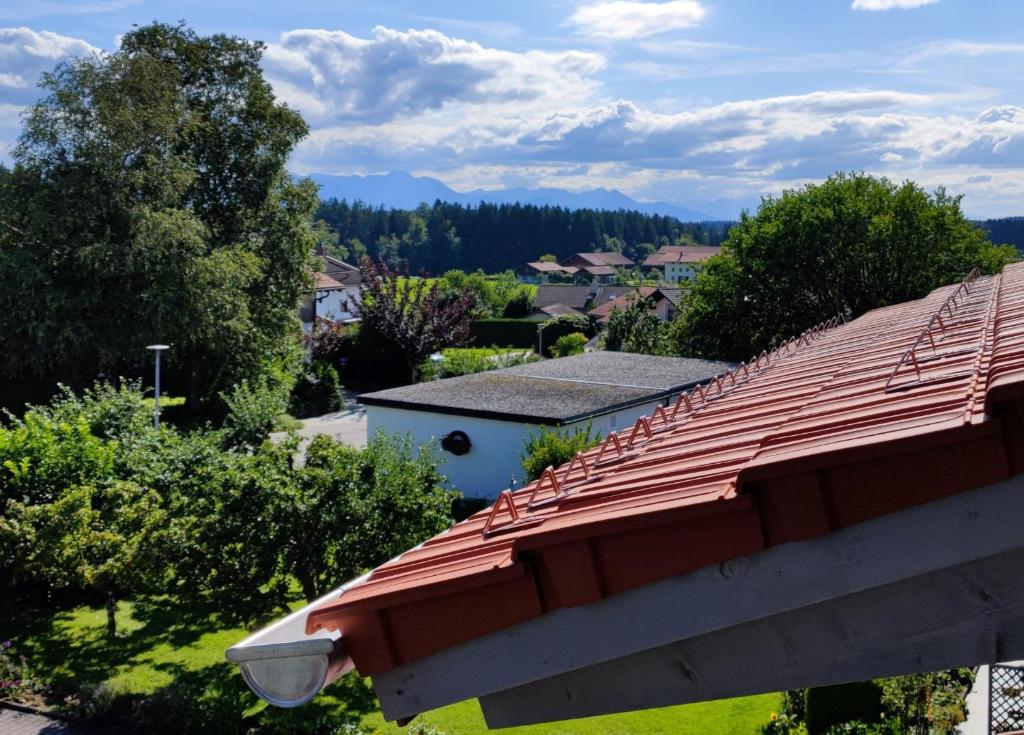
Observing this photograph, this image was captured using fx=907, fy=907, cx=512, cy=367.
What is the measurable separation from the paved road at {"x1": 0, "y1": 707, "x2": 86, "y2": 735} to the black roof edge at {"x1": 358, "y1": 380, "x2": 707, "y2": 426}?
38.2 ft

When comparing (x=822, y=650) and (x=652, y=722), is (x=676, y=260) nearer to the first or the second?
(x=652, y=722)

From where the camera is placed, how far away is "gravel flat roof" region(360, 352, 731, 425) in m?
22.0

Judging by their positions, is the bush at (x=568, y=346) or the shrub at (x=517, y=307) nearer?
the bush at (x=568, y=346)

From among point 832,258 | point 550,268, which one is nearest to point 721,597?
point 832,258

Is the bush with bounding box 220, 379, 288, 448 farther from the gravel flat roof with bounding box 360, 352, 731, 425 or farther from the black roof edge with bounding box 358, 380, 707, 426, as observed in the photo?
the gravel flat roof with bounding box 360, 352, 731, 425

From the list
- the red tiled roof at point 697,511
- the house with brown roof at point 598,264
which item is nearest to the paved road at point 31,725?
the red tiled roof at point 697,511

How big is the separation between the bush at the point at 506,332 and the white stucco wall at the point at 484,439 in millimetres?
38768

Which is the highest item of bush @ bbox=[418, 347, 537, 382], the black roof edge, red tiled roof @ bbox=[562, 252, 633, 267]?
red tiled roof @ bbox=[562, 252, 633, 267]

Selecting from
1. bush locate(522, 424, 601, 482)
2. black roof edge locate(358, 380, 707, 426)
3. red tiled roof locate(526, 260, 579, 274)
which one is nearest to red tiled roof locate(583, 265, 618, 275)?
red tiled roof locate(526, 260, 579, 274)

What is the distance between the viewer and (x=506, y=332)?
6291 cm

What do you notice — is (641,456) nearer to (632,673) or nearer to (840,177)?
(632,673)

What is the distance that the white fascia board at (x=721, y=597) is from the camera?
1956 millimetres

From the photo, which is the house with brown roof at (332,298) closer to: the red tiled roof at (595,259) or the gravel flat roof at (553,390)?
the gravel flat roof at (553,390)

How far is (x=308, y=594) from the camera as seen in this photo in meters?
12.2
